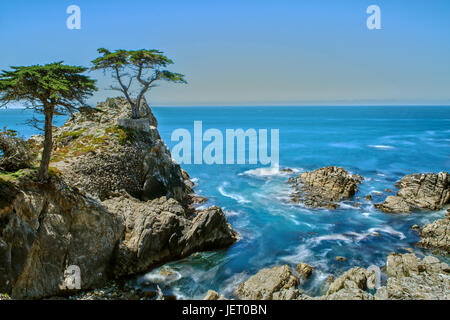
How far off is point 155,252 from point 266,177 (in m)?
24.9

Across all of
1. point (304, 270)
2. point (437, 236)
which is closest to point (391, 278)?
point (304, 270)

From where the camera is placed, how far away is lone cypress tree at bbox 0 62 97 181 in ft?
40.4

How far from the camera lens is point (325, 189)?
32.0 m

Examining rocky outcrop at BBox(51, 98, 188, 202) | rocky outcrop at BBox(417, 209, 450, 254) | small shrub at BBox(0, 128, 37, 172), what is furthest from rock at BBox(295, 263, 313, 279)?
small shrub at BBox(0, 128, 37, 172)

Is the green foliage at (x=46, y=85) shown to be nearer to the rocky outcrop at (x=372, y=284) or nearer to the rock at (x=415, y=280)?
the rocky outcrop at (x=372, y=284)

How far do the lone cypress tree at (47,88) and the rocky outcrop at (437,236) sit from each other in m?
22.5

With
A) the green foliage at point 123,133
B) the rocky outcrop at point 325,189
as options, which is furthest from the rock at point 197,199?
the rocky outcrop at point 325,189

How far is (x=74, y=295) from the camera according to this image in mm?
13984

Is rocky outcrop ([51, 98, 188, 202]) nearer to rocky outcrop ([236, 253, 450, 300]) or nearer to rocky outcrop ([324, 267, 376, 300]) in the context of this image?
rocky outcrop ([236, 253, 450, 300])

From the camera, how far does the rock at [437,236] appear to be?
1967 cm

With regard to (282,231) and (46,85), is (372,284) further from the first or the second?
(46,85)

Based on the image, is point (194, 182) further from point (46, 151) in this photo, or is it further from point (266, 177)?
point (46, 151)

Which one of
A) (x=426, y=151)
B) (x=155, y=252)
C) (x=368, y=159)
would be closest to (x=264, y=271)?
(x=155, y=252)

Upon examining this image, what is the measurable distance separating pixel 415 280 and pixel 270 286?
272 inches
